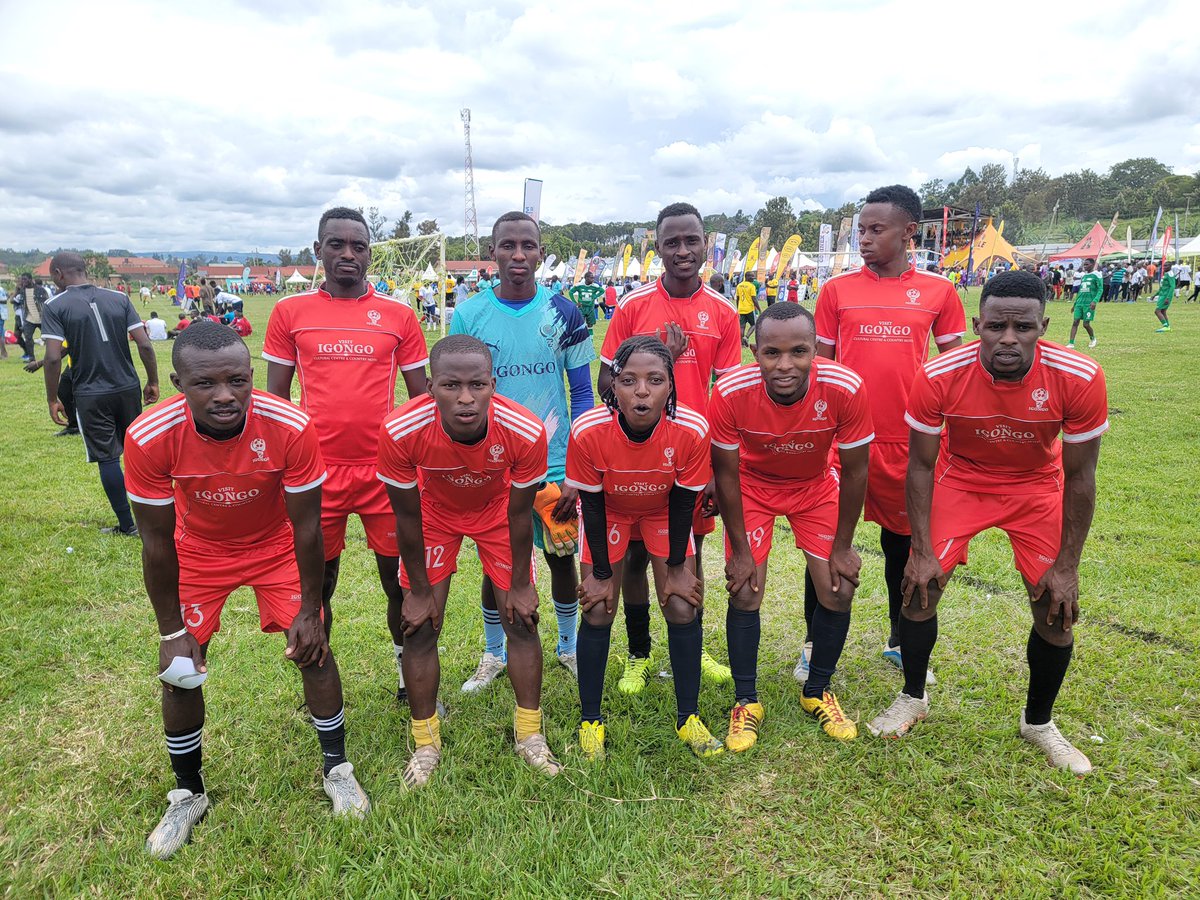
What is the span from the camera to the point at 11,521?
655 centimetres

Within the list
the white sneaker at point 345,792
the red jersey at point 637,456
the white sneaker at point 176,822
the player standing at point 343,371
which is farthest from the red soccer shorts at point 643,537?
the white sneaker at point 176,822

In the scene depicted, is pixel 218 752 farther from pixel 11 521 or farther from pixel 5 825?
pixel 11 521

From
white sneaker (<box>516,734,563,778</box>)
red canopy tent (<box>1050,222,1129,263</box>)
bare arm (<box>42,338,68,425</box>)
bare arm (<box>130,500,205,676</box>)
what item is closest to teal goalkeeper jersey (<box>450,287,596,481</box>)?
white sneaker (<box>516,734,563,778</box>)

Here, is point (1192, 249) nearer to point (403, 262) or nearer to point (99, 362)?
point (403, 262)

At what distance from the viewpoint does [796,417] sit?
3359mm

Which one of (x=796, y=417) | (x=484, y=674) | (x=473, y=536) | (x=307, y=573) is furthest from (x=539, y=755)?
(x=796, y=417)

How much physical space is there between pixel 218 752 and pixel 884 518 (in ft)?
12.3

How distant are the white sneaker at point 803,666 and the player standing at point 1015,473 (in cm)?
53

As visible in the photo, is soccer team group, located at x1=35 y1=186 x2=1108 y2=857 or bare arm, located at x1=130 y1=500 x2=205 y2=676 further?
soccer team group, located at x1=35 y1=186 x2=1108 y2=857

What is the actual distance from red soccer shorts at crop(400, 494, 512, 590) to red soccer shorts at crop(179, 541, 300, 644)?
52 centimetres

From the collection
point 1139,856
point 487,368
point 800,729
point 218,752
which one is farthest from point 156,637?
point 1139,856

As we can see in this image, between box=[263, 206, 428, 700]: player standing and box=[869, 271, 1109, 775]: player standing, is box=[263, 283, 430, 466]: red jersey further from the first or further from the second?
box=[869, 271, 1109, 775]: player standing

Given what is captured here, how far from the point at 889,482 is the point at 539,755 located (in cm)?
235

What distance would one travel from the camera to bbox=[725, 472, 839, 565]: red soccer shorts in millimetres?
3541
